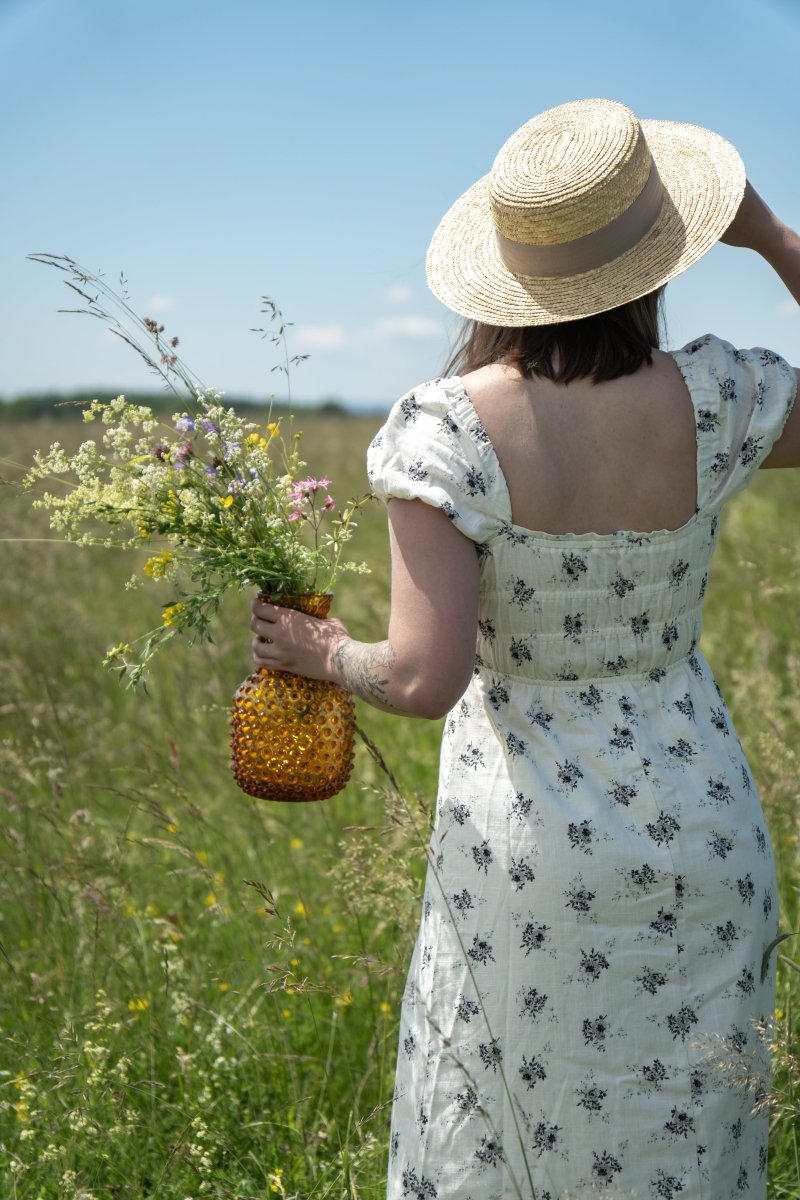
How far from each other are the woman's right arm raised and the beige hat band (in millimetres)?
241

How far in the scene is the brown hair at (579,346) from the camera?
1667 mm

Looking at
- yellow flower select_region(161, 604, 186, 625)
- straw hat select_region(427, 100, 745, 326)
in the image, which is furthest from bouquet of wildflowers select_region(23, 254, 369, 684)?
straw hat select_region(427, 100, 745, 326)

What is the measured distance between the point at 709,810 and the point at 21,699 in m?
2.86

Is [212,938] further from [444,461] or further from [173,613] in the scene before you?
[444,461]

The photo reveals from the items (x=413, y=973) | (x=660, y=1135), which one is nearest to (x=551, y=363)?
(x=413, y=973)

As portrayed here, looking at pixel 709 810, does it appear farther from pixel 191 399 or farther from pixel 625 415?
pixel 191 399

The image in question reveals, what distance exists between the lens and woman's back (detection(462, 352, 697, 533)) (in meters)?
1.62

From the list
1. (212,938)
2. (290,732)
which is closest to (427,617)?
(290,732)

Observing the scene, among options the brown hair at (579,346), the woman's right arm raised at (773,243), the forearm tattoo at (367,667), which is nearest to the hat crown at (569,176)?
the brown hair at (579,346)

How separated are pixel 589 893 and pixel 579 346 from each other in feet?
2.74

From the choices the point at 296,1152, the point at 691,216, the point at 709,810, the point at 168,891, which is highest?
the point at 691,216

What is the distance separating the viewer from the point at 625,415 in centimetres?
167

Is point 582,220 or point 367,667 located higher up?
point 582,220

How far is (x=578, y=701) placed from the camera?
1751mm
